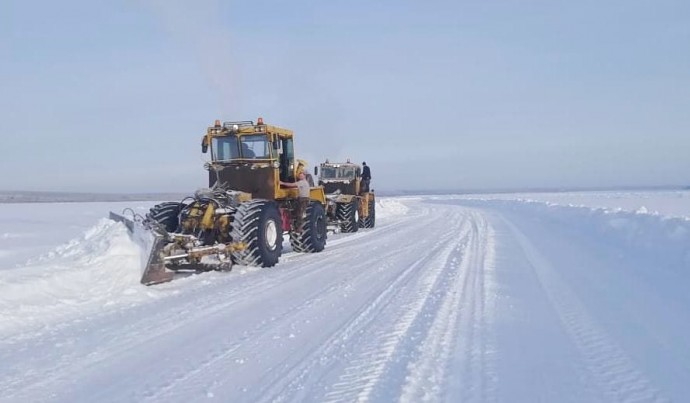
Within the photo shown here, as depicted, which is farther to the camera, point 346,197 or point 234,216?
point 346,197

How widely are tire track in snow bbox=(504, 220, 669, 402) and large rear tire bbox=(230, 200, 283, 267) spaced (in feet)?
15.8

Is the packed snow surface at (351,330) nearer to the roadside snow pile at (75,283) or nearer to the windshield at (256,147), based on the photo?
the roadside snow pile at (75,283)

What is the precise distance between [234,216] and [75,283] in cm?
325

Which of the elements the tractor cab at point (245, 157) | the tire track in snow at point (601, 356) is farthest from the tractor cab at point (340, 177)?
the tire track in snow at point (601, 356)

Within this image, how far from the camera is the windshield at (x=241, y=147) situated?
40.7 feet

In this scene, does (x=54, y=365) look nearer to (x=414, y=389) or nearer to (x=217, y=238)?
(x=414, y=389)

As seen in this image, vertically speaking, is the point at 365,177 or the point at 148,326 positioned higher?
the point at 365,177

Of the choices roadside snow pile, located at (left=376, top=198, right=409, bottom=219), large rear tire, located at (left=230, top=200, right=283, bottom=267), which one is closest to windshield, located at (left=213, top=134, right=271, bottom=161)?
large rear tire, located at (left=230, top=200, right=283, bottom=267)

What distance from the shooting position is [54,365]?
16.7ft

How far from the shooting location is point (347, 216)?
1994 centimetres

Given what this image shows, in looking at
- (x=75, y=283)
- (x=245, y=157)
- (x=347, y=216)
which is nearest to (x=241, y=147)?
(x=245, y=157)

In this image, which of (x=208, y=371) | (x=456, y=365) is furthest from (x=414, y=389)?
(x=208, y=371)

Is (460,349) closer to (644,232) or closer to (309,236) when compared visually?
(309,236)

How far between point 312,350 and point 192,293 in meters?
3.34
